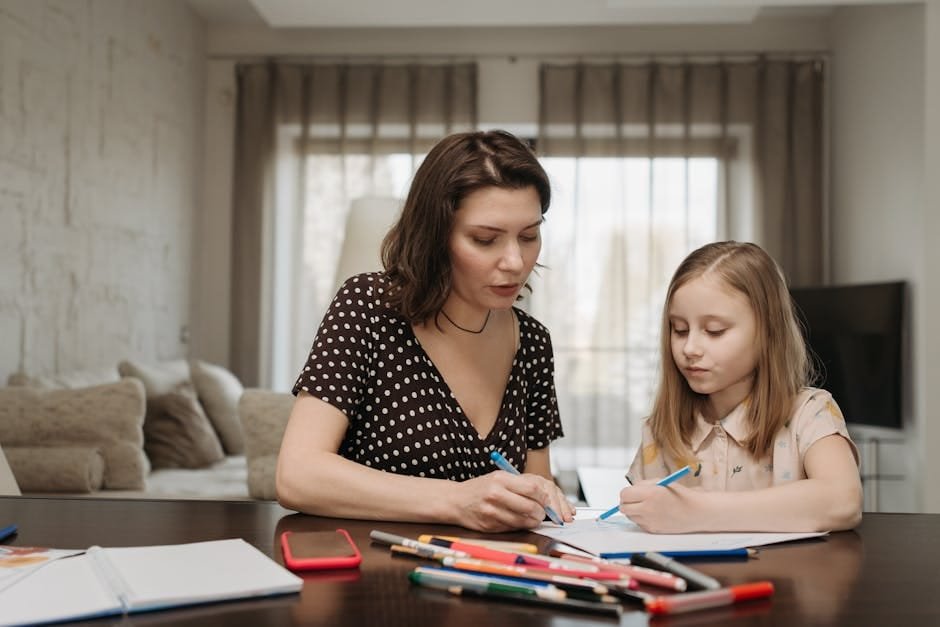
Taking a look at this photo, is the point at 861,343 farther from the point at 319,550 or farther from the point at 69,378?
the point at 319,550

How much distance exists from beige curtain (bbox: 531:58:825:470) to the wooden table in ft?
13.6

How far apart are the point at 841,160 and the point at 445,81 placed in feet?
7.47

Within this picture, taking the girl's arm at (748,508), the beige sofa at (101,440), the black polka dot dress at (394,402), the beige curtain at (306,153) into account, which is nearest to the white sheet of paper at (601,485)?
the beige sofa at (101,440)

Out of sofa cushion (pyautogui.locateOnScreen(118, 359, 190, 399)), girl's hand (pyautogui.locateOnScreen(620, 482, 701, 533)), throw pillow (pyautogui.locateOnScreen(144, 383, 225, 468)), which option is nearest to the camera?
girl's hand (pyautogui.locateOnScreen(620, 482, 701, 533))

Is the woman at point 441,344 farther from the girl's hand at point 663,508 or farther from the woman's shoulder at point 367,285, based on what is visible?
the girl's hand at point 663,508

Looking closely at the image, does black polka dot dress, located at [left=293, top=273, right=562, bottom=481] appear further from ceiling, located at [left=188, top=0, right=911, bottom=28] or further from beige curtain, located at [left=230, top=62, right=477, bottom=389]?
beige curtain, located at [left=230, top=62, right=477, bottom=389]

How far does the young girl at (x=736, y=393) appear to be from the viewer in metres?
1.25

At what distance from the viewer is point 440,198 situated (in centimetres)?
134

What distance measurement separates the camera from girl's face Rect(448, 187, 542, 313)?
1294 mm

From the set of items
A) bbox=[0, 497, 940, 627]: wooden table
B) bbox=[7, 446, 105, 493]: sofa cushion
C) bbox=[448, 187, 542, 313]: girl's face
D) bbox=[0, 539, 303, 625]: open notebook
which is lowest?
bbox=[7, 446, 105, 493]: sofa cushion

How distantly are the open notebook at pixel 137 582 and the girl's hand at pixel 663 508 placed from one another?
1.33 feet

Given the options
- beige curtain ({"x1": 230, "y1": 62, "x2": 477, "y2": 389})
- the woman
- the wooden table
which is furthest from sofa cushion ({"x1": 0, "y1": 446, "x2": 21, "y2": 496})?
beige curtain ({"x1": 230, "y1": 62, "x2": 477, "y2": 389})

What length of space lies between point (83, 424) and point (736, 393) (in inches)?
88.5

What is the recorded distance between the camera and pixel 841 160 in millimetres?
5141
